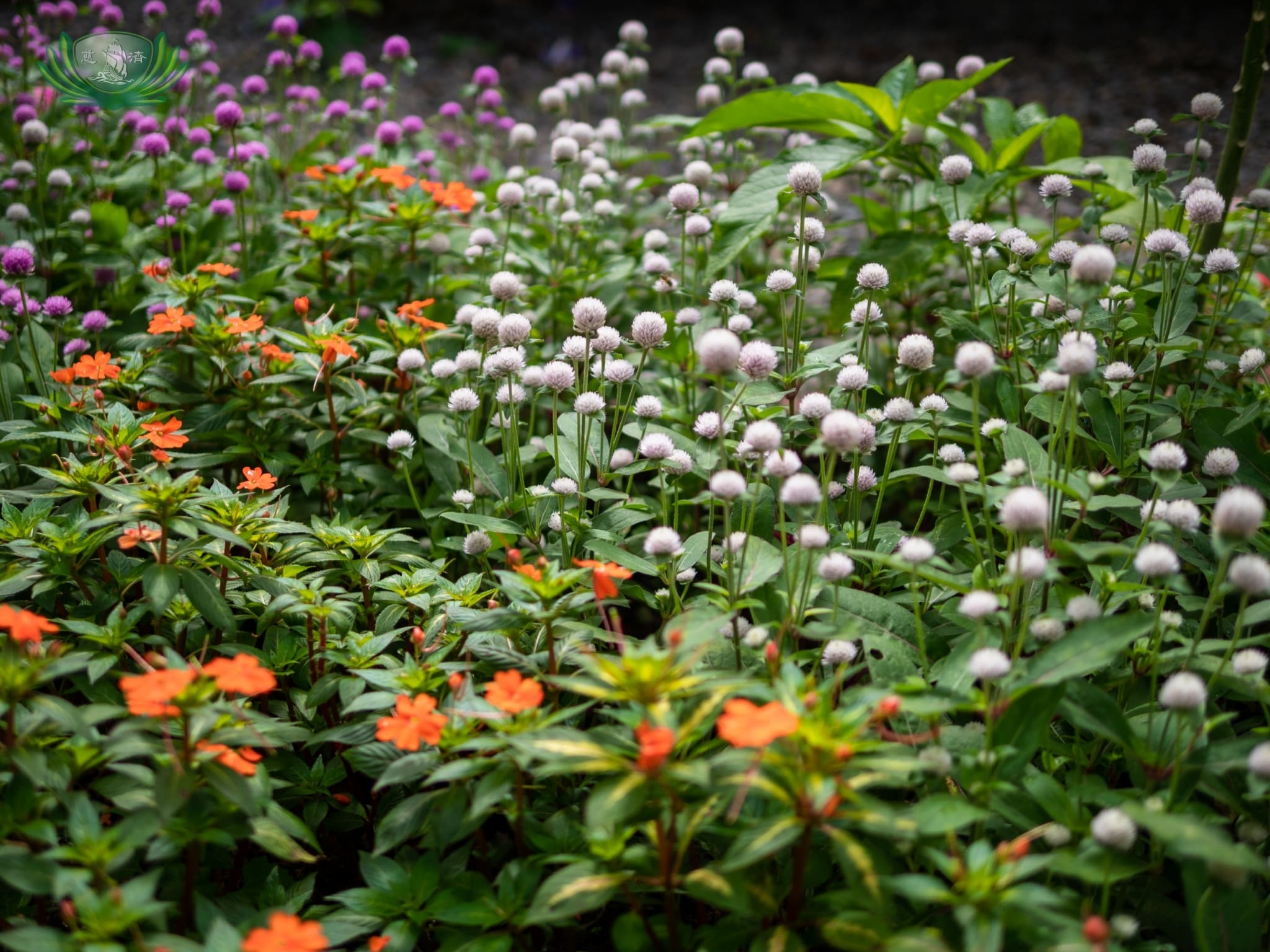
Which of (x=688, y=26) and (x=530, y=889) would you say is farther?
(x=688, y=26)

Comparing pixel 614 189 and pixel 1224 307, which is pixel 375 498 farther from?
pixel 1224 307

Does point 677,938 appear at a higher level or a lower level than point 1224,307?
lower

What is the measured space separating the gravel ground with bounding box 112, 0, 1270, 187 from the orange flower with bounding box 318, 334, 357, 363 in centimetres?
393

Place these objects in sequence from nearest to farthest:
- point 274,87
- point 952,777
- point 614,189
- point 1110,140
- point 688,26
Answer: point 952,777, point 614,189, point 1110,140, point 274,87, point 688,26

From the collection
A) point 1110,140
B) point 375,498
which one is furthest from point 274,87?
point 1110,140

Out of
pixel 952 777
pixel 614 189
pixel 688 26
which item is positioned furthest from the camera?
pixel 688 26

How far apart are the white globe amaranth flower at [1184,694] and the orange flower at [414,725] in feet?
3.24

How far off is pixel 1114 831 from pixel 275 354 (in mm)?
1989

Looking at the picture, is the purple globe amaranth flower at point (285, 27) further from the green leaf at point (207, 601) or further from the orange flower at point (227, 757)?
the orange flower at point (227, 757)

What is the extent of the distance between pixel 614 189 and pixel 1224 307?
2174mm

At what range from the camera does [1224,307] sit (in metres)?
2.44

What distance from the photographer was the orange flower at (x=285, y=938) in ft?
3.65

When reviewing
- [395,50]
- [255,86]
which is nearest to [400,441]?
[255,86]

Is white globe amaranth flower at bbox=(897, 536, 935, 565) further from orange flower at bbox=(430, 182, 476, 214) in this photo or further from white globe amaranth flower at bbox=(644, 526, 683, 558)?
orange flower at bbox=(430, 182, 476, 214)
